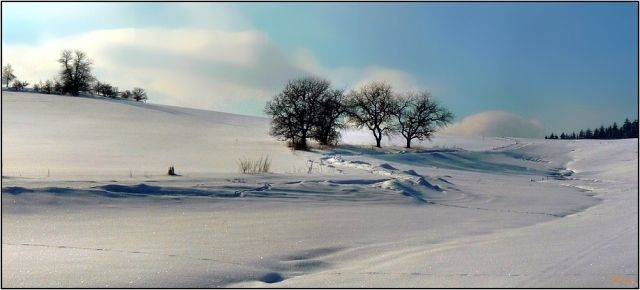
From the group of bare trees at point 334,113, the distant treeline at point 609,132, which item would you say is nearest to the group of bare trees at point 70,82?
the group of bare trees at point 334,113

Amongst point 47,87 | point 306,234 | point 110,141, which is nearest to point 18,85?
point 47,87

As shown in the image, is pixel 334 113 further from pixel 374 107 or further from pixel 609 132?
pixel 609 132

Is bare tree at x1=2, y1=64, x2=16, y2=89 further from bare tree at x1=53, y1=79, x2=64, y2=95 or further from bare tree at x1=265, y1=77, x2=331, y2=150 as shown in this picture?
bare tree at x1=265, y1=77, x2=331, y2=150

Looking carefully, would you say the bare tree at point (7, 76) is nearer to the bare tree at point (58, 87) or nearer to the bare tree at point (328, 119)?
the bare tree at point (58, 87)

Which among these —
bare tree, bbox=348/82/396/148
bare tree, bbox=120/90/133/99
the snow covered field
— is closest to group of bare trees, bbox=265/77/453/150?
bare tree, bbox=348/82/396/148

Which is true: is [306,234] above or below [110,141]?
below

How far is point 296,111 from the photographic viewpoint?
42250 mm

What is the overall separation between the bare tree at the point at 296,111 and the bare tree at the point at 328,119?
0.35 metres

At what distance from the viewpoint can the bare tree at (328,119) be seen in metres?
43.1

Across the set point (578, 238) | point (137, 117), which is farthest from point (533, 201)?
point (137, 117)

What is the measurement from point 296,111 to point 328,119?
3.62 m

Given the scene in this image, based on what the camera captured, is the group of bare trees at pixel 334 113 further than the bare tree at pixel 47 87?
No

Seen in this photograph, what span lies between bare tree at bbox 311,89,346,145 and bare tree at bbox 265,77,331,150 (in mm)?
350

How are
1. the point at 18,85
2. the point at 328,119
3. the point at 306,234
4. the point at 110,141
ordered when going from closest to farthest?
the point at 306,234, the point at 110,141, the point at 328,119, the point at 18,85
